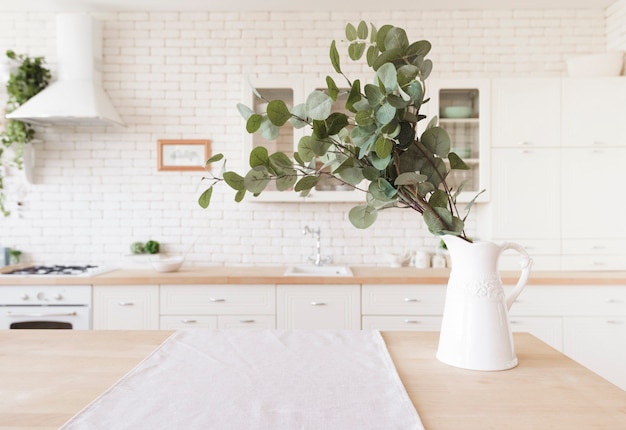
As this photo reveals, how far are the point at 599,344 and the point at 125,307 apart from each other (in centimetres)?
320

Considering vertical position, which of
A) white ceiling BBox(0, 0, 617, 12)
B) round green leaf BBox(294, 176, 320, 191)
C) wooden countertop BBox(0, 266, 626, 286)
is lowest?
wooden countertop BBox(0, 266, 626, 286)

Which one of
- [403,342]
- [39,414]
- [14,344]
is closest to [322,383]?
[403,342]

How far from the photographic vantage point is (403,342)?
4.53ft

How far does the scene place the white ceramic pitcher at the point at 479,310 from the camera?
110 centimetres

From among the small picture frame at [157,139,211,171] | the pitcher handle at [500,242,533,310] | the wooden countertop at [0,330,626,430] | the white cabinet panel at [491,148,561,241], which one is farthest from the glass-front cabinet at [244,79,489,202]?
the pitcher handle at [500,242,533,310]

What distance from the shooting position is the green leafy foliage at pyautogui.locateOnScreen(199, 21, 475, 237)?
37.1 inches

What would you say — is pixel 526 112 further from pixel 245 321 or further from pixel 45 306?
pixel 45 306

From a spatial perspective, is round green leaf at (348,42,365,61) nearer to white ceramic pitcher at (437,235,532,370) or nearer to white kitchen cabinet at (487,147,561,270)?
white ceramic pitcher at (437,235,532,370)

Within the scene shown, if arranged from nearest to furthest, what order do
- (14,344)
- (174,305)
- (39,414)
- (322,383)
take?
(39,414), (322,383), (14,344), (174,305)

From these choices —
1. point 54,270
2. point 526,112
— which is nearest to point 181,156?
point 54,270

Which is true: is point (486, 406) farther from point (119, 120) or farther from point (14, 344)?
point (119, 120)

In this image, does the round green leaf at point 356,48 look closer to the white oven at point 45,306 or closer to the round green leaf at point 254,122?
the round green leaf at point 254,122

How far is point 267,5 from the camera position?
3.54 m

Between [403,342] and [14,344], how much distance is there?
1.18 meters
